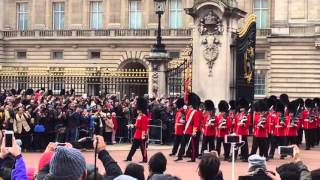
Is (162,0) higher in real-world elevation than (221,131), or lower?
higher

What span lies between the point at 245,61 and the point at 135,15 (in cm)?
2923

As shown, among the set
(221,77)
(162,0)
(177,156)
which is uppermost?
(162,0)

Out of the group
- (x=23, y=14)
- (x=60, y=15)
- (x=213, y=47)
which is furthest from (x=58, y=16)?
(x=213, y=47)

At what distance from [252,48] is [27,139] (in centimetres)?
716

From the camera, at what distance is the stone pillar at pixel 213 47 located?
63.8 ft

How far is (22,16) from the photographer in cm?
5169

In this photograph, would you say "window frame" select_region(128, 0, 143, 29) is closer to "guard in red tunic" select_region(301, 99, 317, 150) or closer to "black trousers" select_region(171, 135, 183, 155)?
"guard in red tunic" select_region(301, 99, 317, 150)

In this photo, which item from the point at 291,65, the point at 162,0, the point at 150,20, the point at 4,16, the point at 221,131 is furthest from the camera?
the point at 4,16

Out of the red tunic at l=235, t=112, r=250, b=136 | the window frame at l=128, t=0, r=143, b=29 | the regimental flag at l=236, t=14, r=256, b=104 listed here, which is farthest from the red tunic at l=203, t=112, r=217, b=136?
the window frame at l=128, t=0, r=143, b=29

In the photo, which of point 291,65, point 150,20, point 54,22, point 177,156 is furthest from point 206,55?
point 54,22

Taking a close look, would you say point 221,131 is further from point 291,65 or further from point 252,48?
point 291,65

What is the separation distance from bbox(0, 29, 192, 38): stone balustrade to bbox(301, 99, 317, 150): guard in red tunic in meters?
25.1

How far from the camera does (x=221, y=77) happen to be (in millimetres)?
19609

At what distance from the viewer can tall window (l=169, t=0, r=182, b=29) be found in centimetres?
4772
